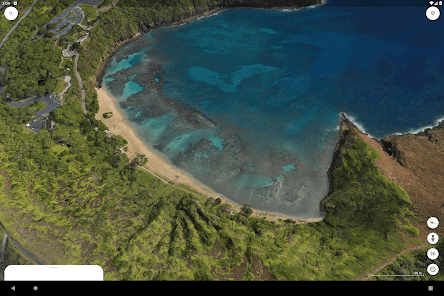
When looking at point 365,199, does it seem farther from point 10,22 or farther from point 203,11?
point 10,22

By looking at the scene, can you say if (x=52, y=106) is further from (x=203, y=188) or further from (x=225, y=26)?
(x=225, y=26)

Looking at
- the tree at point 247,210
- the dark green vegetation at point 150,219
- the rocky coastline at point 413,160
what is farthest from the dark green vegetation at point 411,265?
the tree at point 247,210

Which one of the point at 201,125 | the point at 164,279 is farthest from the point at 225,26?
the point at 164,279

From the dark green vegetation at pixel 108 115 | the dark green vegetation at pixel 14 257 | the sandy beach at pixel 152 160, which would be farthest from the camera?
the dark green vegetation at pixel 108 115

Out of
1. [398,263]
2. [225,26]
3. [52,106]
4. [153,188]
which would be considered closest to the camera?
[398,263]

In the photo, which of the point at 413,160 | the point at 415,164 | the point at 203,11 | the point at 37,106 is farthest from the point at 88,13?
the point at 415,164

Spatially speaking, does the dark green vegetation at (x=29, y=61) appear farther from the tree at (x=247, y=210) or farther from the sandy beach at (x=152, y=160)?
the tree at (x=247, y=210)
